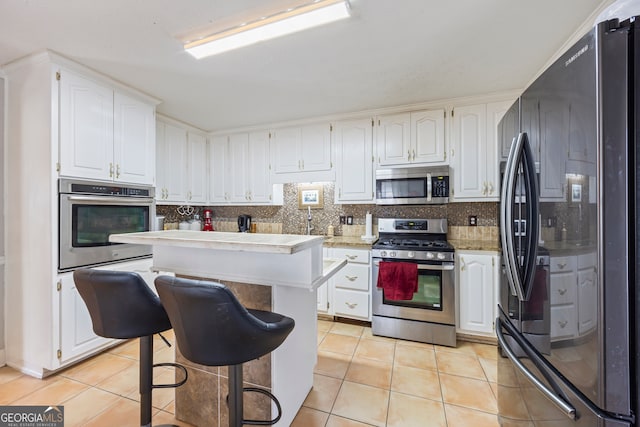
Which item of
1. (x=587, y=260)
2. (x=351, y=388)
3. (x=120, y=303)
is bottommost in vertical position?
(x=351, y=388)

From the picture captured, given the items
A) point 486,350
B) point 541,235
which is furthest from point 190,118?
point 486,350

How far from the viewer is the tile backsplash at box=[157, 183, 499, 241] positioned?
9.86 feet

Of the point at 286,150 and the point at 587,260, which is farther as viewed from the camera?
the point at 286,150

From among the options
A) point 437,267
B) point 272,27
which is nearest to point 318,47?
point 272,27

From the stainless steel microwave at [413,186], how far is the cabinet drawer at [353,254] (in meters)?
0.63

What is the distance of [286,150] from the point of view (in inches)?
139

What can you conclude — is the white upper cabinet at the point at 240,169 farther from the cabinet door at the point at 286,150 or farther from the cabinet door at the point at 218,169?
the cabinet door at the point at 286,150

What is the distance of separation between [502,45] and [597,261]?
1847 mm

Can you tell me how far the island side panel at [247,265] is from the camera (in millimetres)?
1248

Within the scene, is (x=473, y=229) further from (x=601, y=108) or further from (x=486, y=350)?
(x=601, y=108)

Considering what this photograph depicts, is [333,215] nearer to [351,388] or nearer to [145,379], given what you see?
[351,388]

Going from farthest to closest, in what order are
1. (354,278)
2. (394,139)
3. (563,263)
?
(394,139) < (354,278) < (563,263)

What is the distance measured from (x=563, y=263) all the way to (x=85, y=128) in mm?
3144

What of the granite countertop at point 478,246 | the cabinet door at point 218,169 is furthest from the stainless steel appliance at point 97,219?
the granite countertop at point 478,246
